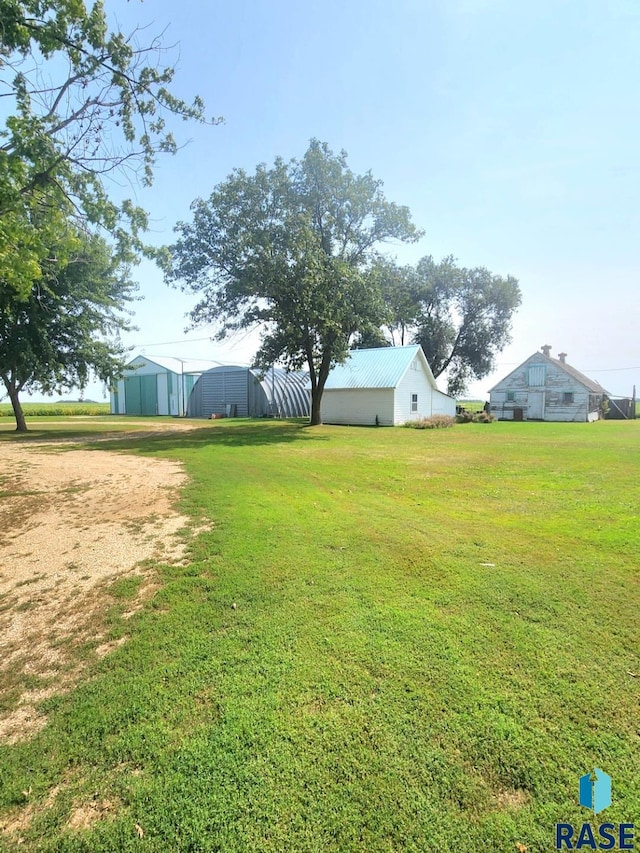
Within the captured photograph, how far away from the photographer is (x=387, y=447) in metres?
14.9

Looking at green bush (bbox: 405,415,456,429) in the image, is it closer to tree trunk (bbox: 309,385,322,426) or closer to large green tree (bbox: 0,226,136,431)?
tree trunk (bbox: 309,385,322,426)

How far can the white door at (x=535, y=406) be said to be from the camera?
39406 millimetres

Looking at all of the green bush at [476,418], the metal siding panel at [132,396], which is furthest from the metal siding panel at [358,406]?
the metal siding panel at [132,396]

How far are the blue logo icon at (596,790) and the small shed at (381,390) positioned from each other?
23.7 meters

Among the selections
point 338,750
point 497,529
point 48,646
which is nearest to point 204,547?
point 48,646

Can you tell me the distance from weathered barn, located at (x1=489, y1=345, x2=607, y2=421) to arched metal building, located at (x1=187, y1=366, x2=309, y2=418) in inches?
773

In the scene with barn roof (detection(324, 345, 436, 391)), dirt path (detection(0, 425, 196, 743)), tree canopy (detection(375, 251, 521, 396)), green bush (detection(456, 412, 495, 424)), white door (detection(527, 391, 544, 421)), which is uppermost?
tree canopy (detection(375, 251, 521, 396))

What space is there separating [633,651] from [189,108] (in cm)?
960

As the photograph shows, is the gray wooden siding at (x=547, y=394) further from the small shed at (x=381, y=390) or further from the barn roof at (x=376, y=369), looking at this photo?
the barn roof at (x=376, y=369)

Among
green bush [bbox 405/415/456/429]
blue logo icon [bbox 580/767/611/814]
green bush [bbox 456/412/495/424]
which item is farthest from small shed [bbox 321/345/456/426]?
blue logo icon [bbox 580/767/611/814]

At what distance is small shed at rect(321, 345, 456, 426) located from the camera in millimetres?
26250

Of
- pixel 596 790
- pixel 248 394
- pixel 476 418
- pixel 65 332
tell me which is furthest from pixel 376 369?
pixel 596 790

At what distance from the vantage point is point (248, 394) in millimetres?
37312

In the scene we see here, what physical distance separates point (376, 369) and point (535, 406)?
20.5m
